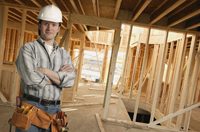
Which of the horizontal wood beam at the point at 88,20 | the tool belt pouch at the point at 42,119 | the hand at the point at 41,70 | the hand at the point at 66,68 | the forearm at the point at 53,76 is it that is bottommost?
the tool belt pouch at the point at 42,119

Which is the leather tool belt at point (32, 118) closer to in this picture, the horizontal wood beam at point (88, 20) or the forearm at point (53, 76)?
the forearm at point (53, 76)

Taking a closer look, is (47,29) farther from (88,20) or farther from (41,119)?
(88,20)

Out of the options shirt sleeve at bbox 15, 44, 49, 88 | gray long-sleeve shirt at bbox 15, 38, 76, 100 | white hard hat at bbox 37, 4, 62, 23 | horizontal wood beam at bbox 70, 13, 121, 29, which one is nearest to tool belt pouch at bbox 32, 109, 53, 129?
gray long-sleeve shirt at bbox 15, 38, 76, 100

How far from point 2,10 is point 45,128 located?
12.3 ft

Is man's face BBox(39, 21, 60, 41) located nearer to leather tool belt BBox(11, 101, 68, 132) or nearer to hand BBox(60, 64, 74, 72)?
hand BBox(60, 64, 74, 72)

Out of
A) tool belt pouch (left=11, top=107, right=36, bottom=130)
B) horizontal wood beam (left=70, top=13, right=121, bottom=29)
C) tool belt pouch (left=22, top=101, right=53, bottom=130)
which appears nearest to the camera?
tool belt pouch (left=11, top=107, right=36, bottom=130)

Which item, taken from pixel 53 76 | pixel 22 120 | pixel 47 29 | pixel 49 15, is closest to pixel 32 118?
pixel 22 120

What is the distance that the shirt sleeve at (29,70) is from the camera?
114 cm

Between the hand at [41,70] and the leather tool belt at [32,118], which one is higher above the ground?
the hand at [41,70]

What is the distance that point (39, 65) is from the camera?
4.09 feet

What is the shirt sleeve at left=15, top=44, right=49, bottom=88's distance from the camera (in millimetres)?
1141

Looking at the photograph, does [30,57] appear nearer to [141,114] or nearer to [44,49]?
[44,49]

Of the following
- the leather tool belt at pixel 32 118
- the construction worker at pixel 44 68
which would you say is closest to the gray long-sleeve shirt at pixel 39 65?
the construction worker at pixel 44 68

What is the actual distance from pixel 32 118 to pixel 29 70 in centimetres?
45
